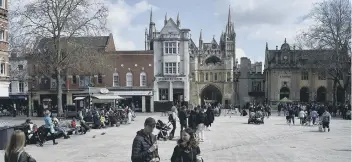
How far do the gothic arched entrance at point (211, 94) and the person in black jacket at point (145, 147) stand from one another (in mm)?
71521

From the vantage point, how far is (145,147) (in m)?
6.85

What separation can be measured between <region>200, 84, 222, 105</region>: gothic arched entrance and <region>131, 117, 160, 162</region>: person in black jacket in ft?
235

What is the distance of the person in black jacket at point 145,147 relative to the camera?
679 centimetres

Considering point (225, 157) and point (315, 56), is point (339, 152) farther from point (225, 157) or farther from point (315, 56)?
point (315, 56)

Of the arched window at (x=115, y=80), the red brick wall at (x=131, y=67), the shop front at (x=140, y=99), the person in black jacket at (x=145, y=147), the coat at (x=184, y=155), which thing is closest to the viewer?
the person in black jacket at (x=145, y=147)

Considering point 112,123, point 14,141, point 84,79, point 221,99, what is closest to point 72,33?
point 112,123

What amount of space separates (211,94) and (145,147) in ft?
264

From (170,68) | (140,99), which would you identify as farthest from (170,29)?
(140,99)

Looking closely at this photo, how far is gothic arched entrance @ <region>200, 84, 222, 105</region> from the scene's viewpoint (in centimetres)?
7940

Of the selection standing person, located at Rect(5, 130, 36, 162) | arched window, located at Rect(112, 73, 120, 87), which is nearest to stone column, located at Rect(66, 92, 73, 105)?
arched window, located at Rect(112, 73, 120, 87)

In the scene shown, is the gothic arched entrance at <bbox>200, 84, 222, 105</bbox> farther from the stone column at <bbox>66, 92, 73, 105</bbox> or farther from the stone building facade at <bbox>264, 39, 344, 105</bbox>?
the stone column at <bbox>66, 92, 73, 105</bbox>

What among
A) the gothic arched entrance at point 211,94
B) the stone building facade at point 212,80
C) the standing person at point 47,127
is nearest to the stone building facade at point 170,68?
the stone building facade at point 212,80

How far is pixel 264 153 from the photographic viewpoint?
16516mm

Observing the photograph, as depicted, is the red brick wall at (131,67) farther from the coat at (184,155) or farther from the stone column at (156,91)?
the coat at (184,155)
